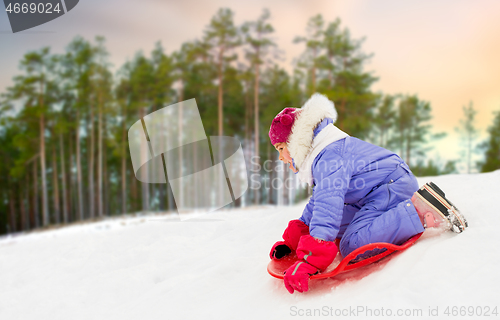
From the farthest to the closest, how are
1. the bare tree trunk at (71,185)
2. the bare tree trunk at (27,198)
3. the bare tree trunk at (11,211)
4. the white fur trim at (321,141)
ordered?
the bare tree trunk at (11,211) → the bare tree trunk at (27,198) → the bare tree trunk at (71,185) → the white fur trim at (321,141)

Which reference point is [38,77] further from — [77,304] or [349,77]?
[77,304]

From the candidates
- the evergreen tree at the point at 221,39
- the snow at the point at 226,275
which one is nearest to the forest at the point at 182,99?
the evergreen tree at the point at 221,39

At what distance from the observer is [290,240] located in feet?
5.79

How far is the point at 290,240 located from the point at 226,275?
1.77 ft

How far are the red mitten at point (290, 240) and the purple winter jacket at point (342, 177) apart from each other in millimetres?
271

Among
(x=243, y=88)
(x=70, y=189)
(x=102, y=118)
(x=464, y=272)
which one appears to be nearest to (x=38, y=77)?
(x=102, y=118)

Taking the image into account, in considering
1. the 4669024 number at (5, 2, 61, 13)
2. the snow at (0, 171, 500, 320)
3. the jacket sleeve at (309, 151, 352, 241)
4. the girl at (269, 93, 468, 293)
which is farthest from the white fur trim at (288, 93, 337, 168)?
the 4669024 number at (5, 2, 61, 13)

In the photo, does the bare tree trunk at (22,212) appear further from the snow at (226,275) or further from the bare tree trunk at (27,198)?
the snow at (226,275)

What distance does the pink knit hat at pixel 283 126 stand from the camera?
163 cm

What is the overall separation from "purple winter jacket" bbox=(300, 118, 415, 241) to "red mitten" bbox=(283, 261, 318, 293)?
0.49ft

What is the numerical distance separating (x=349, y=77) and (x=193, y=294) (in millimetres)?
11252

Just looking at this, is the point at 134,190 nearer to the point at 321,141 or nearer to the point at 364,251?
the point at 321,141

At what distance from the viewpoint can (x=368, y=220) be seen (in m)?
1.46

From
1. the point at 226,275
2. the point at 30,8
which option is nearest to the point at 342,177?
the point at 226,275
